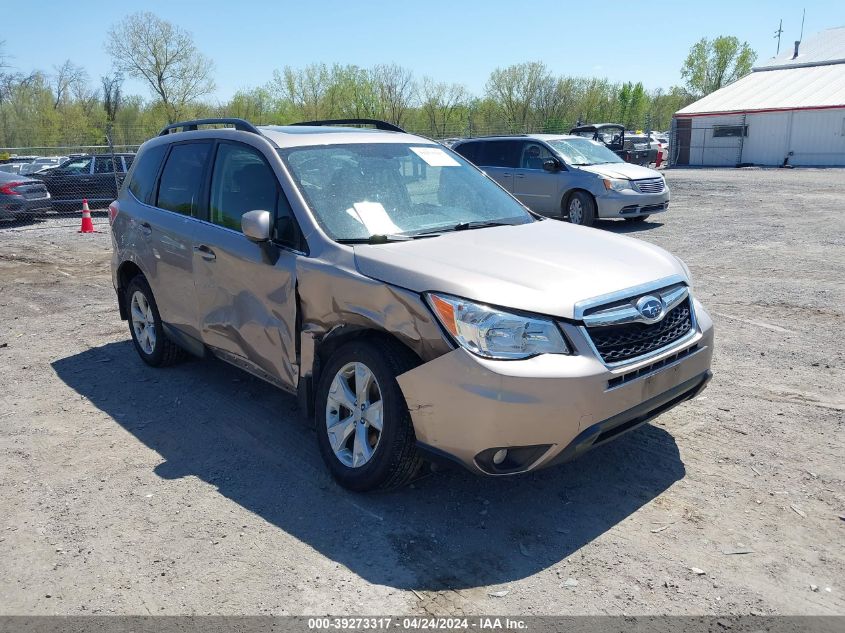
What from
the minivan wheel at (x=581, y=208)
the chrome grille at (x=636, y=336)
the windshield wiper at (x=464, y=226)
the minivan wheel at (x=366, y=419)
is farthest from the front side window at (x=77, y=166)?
the chrome grille at (x=636, y=336)

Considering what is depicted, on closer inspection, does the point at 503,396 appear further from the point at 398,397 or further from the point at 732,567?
the point at 732,567

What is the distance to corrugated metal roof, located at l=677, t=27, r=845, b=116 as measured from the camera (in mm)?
35094

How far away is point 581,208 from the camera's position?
13.5 metres

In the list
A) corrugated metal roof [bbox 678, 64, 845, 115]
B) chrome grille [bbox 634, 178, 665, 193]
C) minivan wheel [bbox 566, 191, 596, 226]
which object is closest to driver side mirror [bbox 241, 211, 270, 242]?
minivan wheel [bbox 566, 191, 596, 226]

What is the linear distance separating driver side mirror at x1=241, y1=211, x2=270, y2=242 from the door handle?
764 mm

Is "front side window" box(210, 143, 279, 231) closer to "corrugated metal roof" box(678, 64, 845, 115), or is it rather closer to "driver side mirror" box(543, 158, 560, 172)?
"driver side mirror" box(543, 158, 560, 172)

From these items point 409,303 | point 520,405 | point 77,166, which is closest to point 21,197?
point 77,166

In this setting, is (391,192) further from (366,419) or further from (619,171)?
(619,171)

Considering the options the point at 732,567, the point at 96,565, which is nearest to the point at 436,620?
the point at 732,567

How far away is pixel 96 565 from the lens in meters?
3.29

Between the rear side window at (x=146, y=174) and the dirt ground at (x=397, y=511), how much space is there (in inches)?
58.8

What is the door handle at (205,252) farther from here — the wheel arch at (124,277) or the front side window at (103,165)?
the front side window at (103,165)

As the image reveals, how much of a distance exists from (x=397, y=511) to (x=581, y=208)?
35.5ft

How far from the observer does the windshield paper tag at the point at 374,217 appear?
407cm
